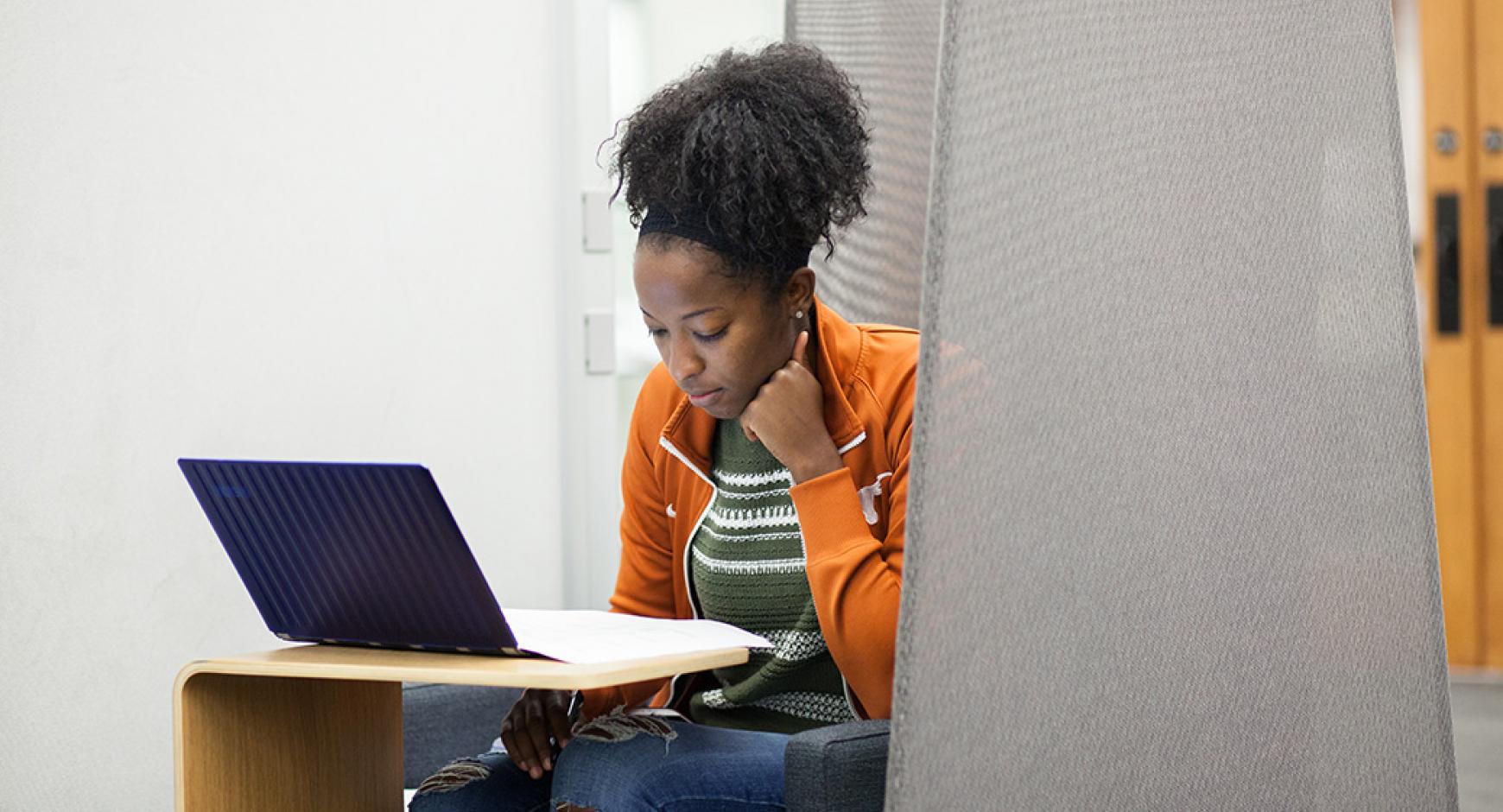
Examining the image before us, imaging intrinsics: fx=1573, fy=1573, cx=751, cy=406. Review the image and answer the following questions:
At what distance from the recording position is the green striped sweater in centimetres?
139

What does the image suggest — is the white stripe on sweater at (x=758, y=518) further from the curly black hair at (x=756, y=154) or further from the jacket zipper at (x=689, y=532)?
the curly black hair at (x=756, y=154)

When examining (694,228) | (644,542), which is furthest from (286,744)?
(694,228)

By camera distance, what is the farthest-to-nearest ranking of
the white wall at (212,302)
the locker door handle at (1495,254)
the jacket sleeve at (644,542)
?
1. the locker door handle at (1495,254)
2. the white wall at (212,302)
3. the jacket sleeve at (644,542)

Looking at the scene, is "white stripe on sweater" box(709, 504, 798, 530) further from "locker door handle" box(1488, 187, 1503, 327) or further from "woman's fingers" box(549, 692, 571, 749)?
"locker door handle" box(1488, 187, 1503, 327)

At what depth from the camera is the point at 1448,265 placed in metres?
3.95

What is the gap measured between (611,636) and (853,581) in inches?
7.6

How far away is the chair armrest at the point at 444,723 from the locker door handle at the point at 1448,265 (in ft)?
10.2

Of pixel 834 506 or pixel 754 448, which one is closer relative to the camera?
pixel 834 506

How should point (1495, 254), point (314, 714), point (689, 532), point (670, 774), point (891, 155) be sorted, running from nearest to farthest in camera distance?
point (670, 774) < point (314, 714) < point (689, 532) < point (891, 155) < point (1495, 254)

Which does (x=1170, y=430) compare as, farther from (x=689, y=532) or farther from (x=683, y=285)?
(x=689, y=532)

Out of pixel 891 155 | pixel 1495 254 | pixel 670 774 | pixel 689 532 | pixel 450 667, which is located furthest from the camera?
pixel 1495 254

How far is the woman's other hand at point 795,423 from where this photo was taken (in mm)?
1289

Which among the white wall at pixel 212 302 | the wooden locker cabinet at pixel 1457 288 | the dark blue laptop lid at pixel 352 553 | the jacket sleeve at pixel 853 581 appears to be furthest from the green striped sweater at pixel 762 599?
the wooden locker cabinet at pixel 1457 288

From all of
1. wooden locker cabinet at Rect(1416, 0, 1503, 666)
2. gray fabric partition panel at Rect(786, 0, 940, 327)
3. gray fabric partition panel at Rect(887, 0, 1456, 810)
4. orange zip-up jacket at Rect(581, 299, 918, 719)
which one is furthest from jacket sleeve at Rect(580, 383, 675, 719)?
wooden locker cabinet at Rect(1416, 0, 1503, 666)
